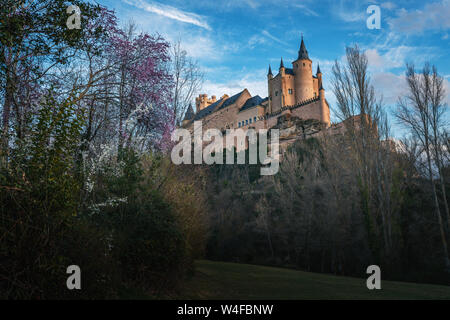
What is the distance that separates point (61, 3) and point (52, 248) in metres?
4.86

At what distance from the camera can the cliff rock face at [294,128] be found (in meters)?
41.8

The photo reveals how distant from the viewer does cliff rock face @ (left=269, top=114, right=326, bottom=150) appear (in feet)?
137

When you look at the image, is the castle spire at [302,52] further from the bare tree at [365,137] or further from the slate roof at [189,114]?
the slate roof at [189,114]

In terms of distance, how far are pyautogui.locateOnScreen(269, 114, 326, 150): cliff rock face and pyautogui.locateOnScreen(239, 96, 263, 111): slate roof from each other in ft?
33.3

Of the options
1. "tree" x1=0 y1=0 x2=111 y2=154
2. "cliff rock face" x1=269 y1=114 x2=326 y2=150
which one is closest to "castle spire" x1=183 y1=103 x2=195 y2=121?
"tree" x1=0 y1=0 x2=111 y2=154

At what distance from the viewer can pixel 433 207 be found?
58.1 ft

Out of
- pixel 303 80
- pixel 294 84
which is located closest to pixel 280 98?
pixel 294 84

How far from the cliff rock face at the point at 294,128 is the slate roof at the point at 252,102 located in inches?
399

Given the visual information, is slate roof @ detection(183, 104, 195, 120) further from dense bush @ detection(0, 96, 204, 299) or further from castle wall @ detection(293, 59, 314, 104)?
castle wall @ detection(293, 59, 314, 104)

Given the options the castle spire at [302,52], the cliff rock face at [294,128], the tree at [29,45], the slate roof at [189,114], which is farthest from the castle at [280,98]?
the tree at [29,45]
